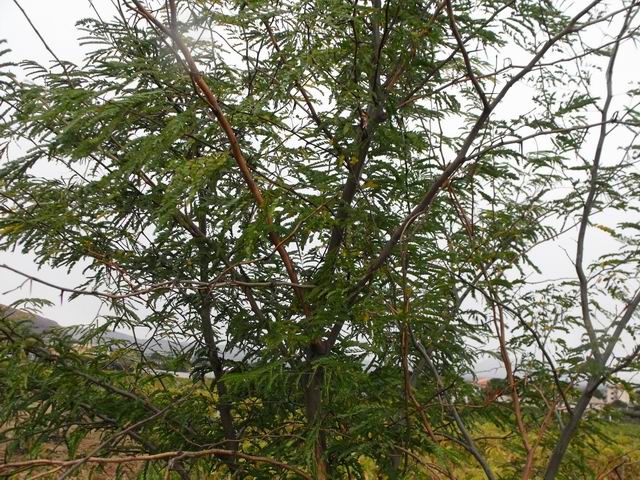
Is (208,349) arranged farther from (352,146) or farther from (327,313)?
(352,146)

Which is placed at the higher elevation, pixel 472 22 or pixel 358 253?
pixel 472 22

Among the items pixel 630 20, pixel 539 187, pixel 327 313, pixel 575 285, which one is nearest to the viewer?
pixel 630 20

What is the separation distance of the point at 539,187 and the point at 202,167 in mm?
1666

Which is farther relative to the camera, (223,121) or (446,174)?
(223,121)

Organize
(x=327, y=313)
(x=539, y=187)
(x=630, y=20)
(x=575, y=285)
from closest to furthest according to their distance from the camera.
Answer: (x=630, y=20) → (x=327, y=313) → (x=575, y=285) → (x=539, y=187)

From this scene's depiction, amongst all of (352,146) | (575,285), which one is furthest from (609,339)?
(352,146)

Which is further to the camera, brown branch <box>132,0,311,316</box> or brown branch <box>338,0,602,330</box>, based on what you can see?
brown branch <box>338,0,602,330</box>

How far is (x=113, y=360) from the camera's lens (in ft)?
10.4

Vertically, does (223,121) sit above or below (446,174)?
above

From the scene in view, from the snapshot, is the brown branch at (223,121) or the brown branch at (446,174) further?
the brown branch at (446,174)

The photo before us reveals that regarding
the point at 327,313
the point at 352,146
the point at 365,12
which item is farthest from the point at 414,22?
the point at 327,313

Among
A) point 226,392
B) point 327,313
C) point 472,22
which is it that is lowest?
point 226,392

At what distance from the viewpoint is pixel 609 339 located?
224 centimetres

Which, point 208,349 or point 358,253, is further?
point 208,349
